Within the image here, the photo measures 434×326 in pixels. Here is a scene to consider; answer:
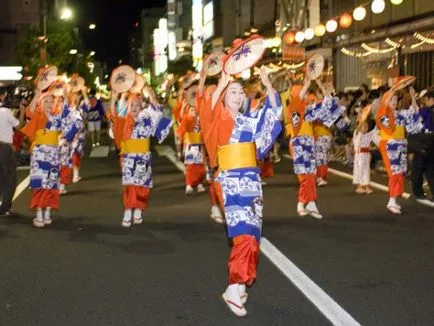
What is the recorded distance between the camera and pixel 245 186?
5.96 meters

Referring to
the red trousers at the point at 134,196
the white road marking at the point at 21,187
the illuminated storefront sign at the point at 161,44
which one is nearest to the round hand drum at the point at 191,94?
the red trousers at the point at 134,196

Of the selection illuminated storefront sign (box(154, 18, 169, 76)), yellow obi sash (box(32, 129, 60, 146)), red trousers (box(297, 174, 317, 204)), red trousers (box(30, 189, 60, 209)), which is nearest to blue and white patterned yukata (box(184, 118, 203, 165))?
red trousers (box(297, 174, 317, 204))

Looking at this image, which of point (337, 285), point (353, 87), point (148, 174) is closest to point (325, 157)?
point (148, 174)

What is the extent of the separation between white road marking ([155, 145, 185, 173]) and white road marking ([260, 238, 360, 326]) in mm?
9683

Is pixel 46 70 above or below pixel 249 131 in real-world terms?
above

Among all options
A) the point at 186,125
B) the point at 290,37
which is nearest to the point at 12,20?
the point at 290,37

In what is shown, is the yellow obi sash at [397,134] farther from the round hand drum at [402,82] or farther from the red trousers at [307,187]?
the red trousers at [307,187]

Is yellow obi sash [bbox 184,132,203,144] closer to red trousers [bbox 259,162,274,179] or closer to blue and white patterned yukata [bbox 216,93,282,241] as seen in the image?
red trousers [bbox 259,162,274,179]

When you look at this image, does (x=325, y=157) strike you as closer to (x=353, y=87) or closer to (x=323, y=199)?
(x=323, y=199)

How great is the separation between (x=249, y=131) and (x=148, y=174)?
13.7 ft

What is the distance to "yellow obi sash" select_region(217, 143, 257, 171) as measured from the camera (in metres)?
5.97

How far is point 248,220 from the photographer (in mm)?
5926

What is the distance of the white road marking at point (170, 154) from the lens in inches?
744

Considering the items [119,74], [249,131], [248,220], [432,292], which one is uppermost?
[119,74]
